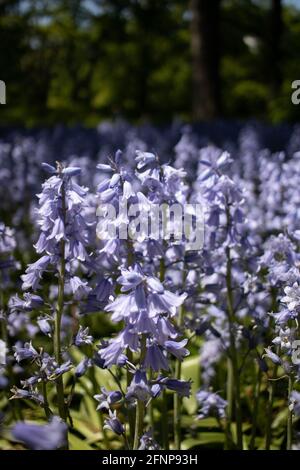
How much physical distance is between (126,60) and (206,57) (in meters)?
20.0

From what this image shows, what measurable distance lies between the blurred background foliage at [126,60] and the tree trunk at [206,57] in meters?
8.81

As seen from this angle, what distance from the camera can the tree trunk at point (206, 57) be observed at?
14.1m

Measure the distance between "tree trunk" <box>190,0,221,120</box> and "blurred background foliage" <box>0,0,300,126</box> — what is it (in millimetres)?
8810

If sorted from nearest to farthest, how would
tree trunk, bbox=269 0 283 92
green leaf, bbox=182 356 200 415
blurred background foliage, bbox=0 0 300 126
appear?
green leaf, bbox=182 356 200 415
tree trunk, bbox=269 0 283 92
blurred background foliage, bbox=0 0 300 126

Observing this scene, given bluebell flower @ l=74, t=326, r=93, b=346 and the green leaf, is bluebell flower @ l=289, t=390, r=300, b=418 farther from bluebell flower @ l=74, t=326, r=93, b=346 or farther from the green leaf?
the green leaf

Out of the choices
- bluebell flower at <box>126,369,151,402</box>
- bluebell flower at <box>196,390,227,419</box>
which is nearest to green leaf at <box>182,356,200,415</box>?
bluebell flower at <box>196,390,227,419</box>

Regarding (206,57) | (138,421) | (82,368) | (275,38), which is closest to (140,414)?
(138,421)

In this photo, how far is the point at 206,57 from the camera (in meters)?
14.5

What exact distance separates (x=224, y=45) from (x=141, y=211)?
101ft

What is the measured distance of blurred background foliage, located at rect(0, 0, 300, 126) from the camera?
28234 mm

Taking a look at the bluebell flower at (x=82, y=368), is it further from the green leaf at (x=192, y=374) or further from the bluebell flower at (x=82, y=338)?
the green leaf at (x=192, y=374)

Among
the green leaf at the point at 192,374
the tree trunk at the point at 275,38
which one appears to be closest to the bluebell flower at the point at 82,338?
the green leaf at the point at 192,374

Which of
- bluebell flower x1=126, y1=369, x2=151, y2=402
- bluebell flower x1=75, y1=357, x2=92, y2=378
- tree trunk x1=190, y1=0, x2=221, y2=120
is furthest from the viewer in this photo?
tree trunk x1=190, y1=0, x2=221, y2=120

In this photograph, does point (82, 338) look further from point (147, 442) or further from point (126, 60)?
point (126, 60)
